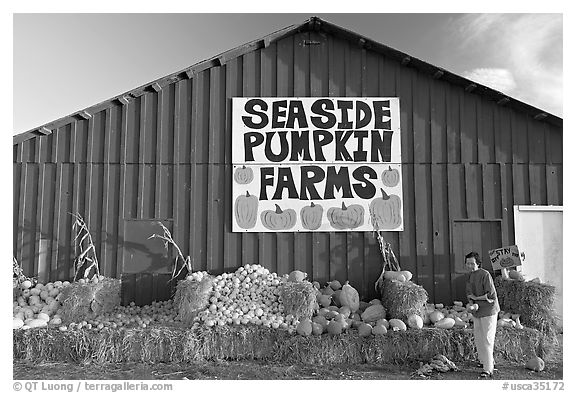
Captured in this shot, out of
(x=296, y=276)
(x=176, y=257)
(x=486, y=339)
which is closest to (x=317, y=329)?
(x=296, y=276)

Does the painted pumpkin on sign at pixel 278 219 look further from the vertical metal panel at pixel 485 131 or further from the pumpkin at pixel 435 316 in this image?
the vertical metal panel at pixel 485 131

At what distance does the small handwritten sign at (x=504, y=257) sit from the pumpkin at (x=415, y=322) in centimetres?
211

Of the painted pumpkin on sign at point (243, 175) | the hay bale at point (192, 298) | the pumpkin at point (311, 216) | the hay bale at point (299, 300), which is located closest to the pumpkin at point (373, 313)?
the hay bale at point (299, 300)

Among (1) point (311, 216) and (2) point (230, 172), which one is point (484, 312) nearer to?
(1) point (311, 216)

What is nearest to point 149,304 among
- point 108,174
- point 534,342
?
point 108,174

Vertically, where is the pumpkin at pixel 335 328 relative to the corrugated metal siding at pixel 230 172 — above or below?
below

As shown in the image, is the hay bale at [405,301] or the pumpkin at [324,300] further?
the pumpkin at [324,300]

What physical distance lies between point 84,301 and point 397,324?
5.45 m

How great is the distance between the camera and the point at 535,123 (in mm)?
10961

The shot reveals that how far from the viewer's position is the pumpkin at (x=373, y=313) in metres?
9.12

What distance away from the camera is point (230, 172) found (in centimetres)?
1071

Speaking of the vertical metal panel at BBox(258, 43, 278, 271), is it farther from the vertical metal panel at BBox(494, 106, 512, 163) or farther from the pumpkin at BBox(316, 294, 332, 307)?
the vertical metal panel at BBox(494, 106, 512, 163)

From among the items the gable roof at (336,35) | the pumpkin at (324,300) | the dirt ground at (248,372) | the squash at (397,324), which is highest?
the gable roof at (336,35)

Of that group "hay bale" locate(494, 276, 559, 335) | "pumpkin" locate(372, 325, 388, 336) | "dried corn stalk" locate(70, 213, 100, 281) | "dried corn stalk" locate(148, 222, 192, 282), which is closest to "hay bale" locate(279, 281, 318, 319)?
"pumpkin" locate(372, 325, 388, 336)
